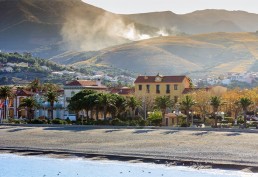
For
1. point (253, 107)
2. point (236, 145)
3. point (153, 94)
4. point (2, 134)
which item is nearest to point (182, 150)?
point (236, 145)

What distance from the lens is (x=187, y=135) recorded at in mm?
62625

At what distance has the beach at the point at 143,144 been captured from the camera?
46312mm

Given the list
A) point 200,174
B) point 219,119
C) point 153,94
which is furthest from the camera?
point 153,94

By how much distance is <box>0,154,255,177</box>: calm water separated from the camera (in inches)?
1618

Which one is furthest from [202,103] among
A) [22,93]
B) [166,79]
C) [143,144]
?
[143,144]

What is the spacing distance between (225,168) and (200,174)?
2.59 metres

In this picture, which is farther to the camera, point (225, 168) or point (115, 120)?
point (115, 120)

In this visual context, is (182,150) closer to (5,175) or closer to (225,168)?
(225,168)

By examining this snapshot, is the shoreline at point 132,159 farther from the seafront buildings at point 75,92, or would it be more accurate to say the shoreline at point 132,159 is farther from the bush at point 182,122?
the seafront buildings at point 75,92

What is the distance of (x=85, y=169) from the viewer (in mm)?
45594

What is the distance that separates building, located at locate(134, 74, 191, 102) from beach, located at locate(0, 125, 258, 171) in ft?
97.3

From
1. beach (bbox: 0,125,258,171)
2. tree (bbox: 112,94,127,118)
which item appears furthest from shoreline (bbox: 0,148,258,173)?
tree (bbox: 112,94,127,118)

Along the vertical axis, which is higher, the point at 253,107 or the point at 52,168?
the point at 253,107

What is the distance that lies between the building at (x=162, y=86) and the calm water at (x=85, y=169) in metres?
52.6
